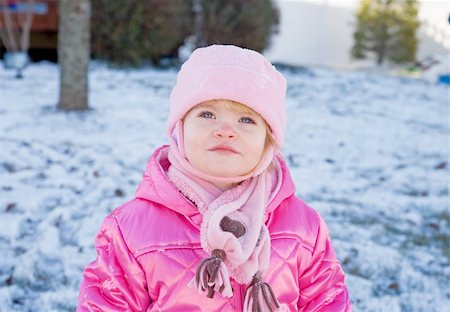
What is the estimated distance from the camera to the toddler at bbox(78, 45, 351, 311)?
1537 mm

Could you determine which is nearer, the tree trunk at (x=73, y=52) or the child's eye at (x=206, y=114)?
the child's eye at (x=206, y=114)

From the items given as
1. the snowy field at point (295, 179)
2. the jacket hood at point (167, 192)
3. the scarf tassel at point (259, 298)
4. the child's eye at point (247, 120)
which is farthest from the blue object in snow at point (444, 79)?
the scarf tassel at point (259, 298)

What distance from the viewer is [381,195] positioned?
433 centimetres

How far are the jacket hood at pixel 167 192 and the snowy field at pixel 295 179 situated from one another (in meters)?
1.09

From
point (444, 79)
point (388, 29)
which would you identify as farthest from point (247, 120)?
point (388, 29)

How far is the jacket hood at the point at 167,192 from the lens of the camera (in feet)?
5.27

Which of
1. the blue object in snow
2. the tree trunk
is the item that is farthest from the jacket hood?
the blue object in snow

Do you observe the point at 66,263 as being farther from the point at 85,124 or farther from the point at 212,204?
the point at 85,124

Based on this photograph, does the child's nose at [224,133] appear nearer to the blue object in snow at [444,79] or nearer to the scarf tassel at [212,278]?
the scarf tassel at [212,278]

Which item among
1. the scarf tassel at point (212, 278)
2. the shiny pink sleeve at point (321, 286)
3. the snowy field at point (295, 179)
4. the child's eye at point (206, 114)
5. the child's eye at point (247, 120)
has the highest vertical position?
the child's eye at point (206, 114)

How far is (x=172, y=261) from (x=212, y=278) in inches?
5.6

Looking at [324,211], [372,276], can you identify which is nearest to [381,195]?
[324,211]

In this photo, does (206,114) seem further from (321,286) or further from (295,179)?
(295,179)

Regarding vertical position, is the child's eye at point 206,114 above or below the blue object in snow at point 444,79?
above
